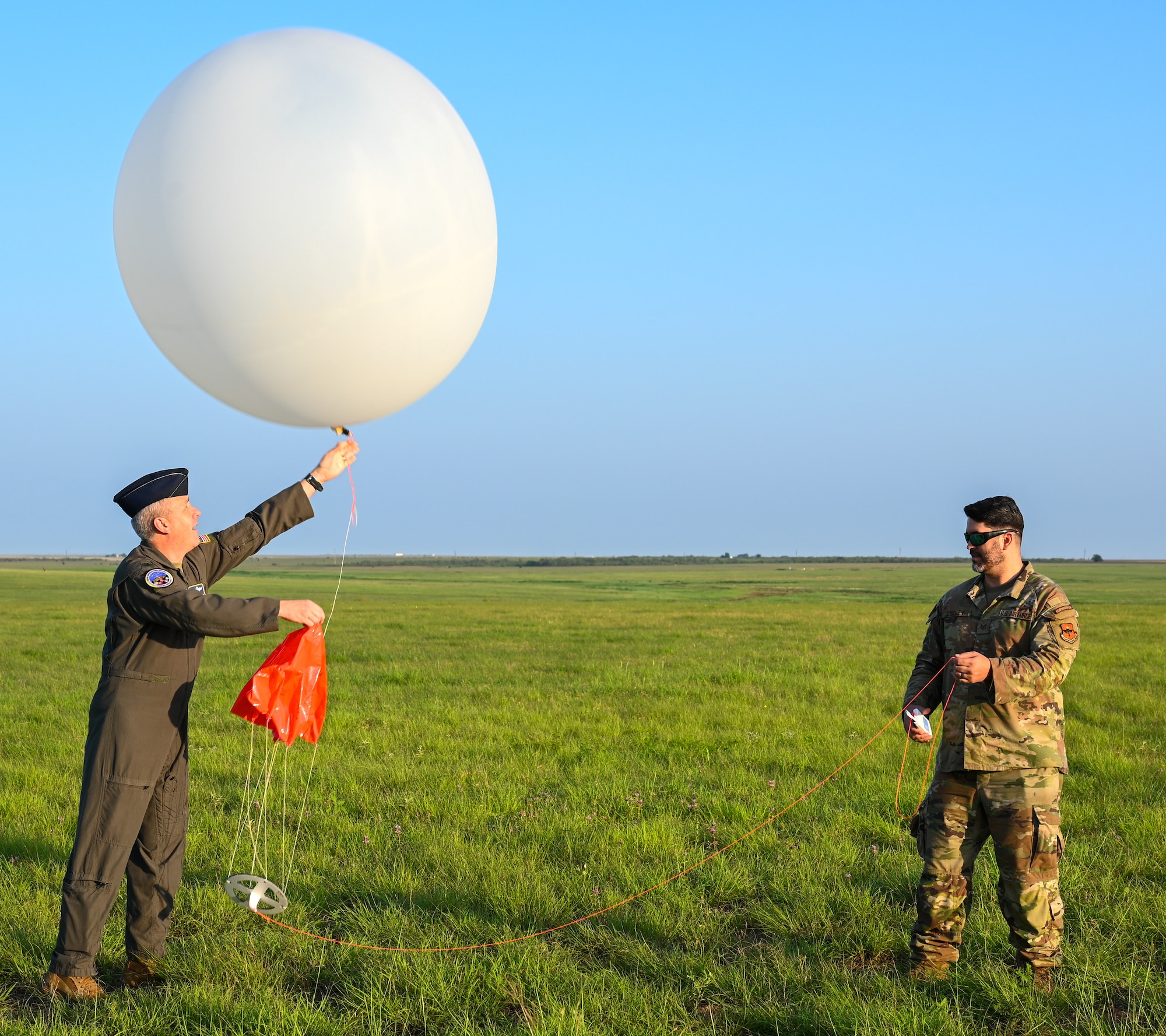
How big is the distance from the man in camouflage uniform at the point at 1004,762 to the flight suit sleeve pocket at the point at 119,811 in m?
3.88

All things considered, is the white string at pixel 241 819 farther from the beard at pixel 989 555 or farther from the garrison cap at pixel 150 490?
the beard at pixel 989 555

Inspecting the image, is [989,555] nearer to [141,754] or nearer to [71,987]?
[141,754]

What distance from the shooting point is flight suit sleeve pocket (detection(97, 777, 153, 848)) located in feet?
14.5

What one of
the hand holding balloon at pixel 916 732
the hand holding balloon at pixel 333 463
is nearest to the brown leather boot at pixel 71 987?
the hand holding balloon at pixel 333 463

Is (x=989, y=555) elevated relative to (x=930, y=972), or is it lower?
elevated

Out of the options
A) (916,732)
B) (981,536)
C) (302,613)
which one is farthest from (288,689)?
(981,536)

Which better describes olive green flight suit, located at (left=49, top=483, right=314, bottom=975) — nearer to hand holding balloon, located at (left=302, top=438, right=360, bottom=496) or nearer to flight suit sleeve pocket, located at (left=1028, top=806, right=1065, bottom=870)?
hand holding balloon, located at (left=302, top=438, right=360, bottom=496)

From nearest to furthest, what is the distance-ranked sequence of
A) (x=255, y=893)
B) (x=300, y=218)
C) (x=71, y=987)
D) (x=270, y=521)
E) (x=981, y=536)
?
(x=300, y=218), (x=71, y=987), (x=255, y=893), (x=981, y=536), (x=270, y=521)

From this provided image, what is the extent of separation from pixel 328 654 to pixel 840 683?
34.8ft

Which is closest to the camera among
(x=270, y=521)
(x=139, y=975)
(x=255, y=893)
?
(x=255, y=893)

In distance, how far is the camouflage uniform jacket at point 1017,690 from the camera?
456 cm

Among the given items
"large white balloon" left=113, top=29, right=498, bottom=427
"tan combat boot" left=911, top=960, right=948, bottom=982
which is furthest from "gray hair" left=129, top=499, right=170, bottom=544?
"tan combat boot" left=911, top=960, right=948, bottom=982

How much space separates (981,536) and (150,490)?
4217 millimetres

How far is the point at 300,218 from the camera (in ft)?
14.1
